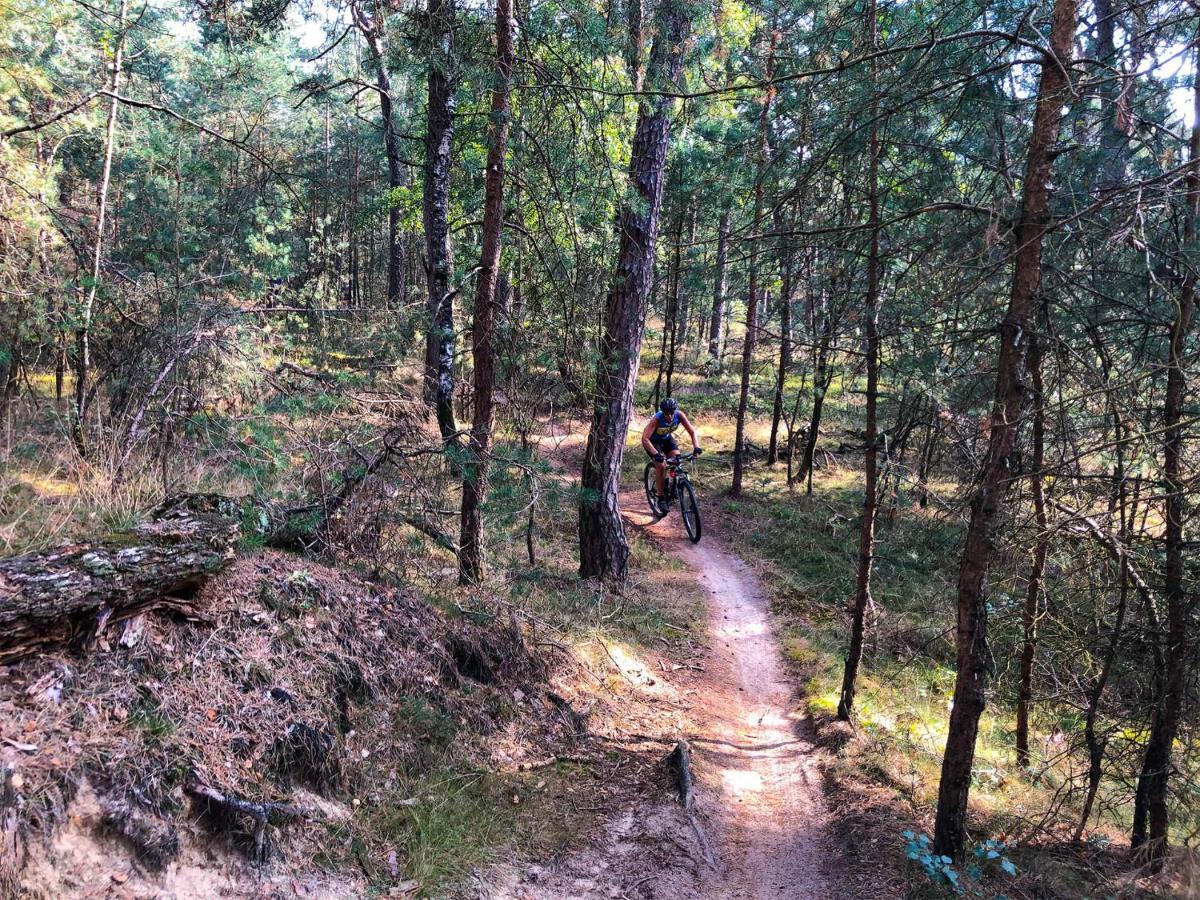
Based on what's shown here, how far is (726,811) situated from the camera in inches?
217

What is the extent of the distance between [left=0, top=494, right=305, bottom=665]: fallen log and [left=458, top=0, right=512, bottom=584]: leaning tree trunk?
2.12 meters

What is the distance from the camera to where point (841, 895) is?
461 cm

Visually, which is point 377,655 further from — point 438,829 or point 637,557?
point 637,557

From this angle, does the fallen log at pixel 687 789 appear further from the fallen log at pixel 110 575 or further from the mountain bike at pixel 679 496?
the mountain bike at pixel 679 496

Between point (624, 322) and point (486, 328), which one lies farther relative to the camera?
point (624, 322)

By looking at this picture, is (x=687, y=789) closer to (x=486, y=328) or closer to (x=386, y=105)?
(x=486, y=328)

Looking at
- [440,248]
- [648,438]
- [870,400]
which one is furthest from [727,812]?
[440,248]

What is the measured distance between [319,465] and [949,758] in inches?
207

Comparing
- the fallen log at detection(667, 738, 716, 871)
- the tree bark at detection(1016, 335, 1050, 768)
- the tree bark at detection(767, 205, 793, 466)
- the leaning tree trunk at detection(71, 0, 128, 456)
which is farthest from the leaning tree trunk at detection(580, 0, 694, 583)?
the leaning tree trunk at detection(71, 0, 128, 456)

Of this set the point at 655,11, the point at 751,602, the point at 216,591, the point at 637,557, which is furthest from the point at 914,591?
the point at 216,591

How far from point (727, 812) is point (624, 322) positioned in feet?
18.6

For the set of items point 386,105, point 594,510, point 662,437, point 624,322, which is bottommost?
point 594,510

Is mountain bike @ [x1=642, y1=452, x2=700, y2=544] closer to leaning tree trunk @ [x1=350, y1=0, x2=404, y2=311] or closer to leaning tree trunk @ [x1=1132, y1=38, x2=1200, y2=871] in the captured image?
leaning tree trunk @ [x1=350, y1=0, x2=404, y2=311]

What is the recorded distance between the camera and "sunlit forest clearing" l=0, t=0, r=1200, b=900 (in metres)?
3.70
